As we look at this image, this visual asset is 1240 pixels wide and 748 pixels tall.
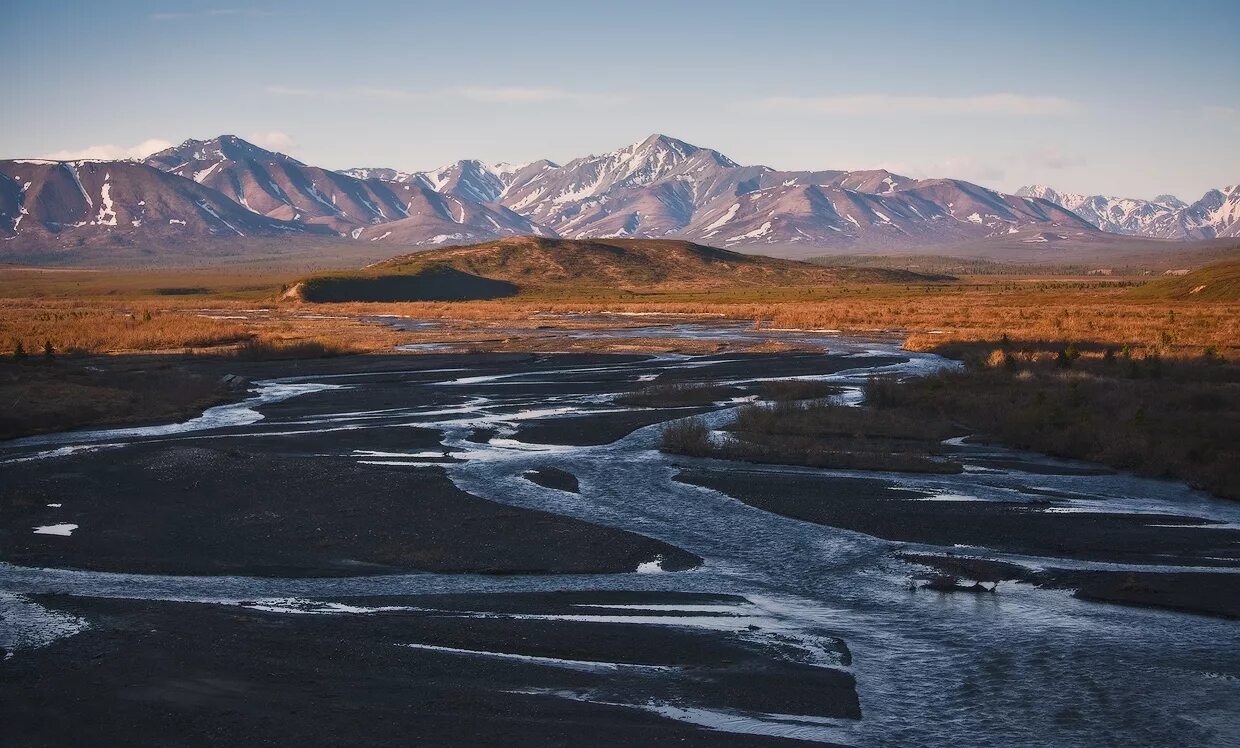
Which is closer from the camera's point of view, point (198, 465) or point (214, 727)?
point (214, 727)

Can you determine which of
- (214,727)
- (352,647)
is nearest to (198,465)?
(352,647)

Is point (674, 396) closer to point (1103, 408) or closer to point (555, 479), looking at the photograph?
point (1103, 408)

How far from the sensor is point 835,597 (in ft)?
66.9

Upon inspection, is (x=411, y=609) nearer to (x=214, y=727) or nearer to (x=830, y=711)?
(x=214, y=727)

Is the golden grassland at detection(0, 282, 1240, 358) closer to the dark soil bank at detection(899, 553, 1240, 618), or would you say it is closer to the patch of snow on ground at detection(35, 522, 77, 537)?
the dark soil bank at detection(899, 553, 1240, 618)

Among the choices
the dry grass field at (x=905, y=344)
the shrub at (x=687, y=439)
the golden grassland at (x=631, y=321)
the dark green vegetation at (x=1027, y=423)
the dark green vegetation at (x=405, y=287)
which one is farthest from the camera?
the dark green vegetation at (x=405, y=287)

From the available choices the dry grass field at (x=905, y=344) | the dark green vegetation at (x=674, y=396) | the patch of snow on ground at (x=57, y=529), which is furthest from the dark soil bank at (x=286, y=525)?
Result: the dark green vegetation at (x=674, y=396)

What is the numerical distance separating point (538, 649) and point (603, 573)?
4.72 meters

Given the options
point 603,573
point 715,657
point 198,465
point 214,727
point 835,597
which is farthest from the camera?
point 198,465

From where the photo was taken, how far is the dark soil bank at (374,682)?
1442cm

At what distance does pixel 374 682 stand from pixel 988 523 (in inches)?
591

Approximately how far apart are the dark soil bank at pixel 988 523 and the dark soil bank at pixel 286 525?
5.06 m

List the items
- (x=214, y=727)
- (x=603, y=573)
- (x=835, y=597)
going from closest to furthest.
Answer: (x=214, y=727) → (x=835, y=597) → (x=603, y=573)

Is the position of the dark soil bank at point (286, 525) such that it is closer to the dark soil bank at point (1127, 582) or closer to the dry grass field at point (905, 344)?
the dark soil bank at point (1127, 582)
